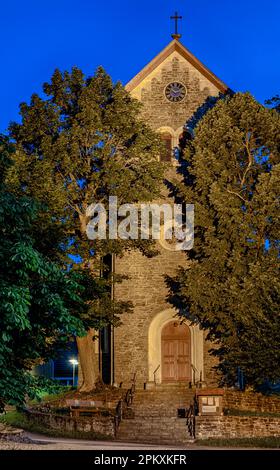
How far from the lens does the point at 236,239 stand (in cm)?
2898

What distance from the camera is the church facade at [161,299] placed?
104 feet

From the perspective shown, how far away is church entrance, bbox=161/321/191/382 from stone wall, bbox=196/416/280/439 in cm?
687

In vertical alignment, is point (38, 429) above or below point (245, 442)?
above

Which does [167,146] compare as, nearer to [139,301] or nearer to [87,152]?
[87,152]

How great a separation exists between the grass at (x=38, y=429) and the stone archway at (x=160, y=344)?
5.69 metres

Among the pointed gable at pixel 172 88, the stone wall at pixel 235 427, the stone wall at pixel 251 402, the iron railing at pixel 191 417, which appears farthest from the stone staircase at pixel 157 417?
the pointed gable at pixel 172 88

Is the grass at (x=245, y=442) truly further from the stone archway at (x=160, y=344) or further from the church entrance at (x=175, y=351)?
the church entrance at (x=175, y=351)

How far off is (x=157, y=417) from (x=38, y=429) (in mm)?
4322

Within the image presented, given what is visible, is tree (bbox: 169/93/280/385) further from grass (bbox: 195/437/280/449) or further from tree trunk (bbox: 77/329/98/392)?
tree trunk (bbox: 77/329/98/392)

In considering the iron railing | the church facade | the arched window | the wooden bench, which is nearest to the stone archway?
the church facade

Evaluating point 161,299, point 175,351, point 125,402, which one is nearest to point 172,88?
point 161,299

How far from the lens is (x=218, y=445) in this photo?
23.3 m
